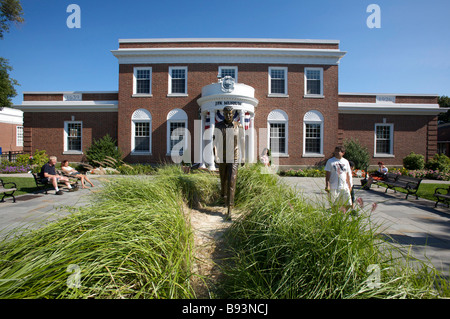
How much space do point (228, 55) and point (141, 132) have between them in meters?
9.76

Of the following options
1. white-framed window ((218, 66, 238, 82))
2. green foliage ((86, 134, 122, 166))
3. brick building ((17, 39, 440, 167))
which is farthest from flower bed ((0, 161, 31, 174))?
→ white-framed window ((218, 66, 238, 82))

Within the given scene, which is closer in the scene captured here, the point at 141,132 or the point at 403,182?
the point at 403,182

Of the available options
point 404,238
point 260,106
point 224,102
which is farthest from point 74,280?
point 260,106

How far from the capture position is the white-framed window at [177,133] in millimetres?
18697

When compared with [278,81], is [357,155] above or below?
below

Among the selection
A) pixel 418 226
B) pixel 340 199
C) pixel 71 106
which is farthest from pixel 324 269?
pixel 71 106

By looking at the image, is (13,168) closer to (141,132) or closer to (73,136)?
(73,136)

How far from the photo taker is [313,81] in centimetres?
1897

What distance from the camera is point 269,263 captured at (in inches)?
89.4

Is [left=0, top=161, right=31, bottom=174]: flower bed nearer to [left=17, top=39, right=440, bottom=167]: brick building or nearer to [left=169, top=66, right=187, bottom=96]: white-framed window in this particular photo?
[left=17, top=39, right=440, bottom=167]: brick building

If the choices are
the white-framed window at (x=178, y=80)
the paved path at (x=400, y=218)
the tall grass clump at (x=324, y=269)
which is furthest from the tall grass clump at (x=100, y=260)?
the white-framed window at (x=178, y=80)

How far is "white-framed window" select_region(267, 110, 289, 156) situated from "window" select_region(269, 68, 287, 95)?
1769 millimetres

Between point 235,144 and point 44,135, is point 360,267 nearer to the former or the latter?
point 235,144

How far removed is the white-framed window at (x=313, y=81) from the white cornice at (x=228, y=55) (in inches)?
27.7
